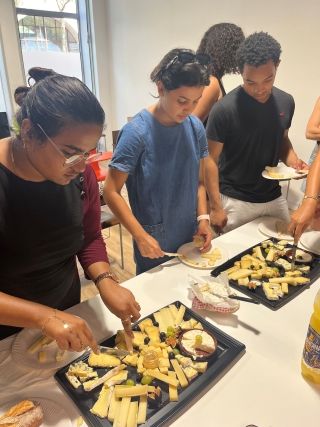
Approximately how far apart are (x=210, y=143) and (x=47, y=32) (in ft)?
15.3

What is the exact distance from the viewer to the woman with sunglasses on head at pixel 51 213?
76 centimetres

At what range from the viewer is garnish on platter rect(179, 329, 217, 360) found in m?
0.84

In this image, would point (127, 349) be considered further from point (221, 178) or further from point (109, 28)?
point (109, 28)

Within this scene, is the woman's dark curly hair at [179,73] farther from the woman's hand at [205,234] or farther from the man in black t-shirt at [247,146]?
the woman's hand at [205,234]

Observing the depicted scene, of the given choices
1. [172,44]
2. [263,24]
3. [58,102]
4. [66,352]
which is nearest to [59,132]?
[58,102]

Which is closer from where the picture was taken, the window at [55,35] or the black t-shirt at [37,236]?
the black t-shirt at [37,236]

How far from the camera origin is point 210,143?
169 centimetres

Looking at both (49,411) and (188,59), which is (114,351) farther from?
(188,59)

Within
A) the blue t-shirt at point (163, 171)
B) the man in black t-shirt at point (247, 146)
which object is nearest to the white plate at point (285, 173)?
the man in black t-shirt at point (247, 146)

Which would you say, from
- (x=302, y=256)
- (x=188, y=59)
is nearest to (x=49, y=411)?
(x=302, y=256)

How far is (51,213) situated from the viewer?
0.93 meters

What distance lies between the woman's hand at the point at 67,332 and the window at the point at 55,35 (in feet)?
15.8

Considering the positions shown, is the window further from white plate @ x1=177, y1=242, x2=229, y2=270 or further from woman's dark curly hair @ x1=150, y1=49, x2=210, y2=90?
white plate @ x1=177, y1=242, x2=229, y2=270

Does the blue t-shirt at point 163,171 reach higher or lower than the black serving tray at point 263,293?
higher
